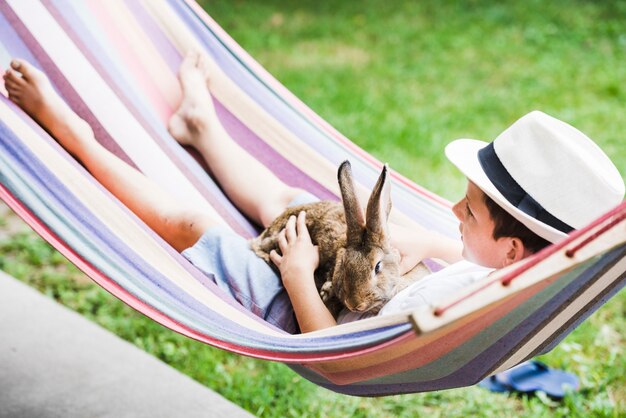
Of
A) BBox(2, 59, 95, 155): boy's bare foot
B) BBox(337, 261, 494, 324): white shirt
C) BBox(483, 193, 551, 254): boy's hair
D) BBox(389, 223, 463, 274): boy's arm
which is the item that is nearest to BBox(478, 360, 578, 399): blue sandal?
BBox(389, 223, 463, 274): boy's arm

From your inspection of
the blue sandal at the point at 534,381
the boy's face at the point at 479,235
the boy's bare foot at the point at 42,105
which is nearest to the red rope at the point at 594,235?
the boy's face at the point at 479,235

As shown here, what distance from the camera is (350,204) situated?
6.88 ft

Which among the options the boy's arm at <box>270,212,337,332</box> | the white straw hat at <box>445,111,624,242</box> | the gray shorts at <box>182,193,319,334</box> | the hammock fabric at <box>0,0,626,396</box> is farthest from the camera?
the gray shorts at <box>182,193,319,334</box>

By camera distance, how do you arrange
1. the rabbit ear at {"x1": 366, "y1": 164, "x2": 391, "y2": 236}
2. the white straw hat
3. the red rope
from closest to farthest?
the red rope → the white straw hat → the rabbit ear at {"x1": 366, "y1": 164, "x2": 391, "y2": 236}

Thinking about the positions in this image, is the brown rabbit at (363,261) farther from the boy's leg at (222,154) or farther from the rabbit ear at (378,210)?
the boy's leg at (222,154)

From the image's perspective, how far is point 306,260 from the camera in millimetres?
2281

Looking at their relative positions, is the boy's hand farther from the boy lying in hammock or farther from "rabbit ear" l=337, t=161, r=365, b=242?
"rabbit ear" l=337, t=161, r=365, b=242

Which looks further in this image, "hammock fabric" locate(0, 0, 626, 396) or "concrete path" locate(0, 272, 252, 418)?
"concrete path" locate(0, 272, 252, 418)

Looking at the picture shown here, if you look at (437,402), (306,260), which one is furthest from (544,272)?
(437,402)

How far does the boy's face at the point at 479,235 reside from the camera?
1.97 m

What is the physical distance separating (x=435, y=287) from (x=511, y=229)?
0.81 feet

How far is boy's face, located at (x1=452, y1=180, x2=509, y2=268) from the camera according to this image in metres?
1.97

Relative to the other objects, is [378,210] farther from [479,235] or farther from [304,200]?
[304,200]

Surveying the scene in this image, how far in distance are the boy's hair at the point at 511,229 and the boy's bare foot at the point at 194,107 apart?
4.03 feet
